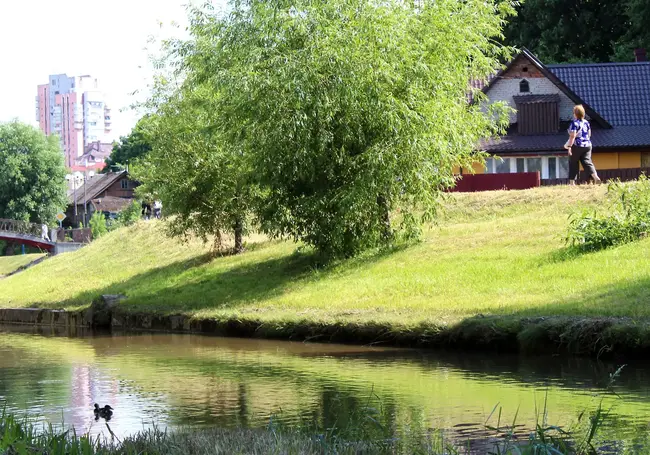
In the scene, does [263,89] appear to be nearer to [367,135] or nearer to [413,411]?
[367,135]

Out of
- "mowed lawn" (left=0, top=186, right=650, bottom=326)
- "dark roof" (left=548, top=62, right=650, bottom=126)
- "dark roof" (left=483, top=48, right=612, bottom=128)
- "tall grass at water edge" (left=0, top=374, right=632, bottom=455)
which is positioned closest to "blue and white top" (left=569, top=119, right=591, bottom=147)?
"mowed lawn" (left=0, top=186, right=650, bottom=326)

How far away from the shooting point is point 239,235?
3694 centimetres

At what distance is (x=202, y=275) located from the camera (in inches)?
1361

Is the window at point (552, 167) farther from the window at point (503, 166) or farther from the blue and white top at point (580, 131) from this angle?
the blue and white top at point (580, 131)

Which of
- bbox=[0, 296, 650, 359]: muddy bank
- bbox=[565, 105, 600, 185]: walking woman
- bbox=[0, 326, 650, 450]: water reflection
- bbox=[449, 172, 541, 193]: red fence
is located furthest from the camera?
bbox=[449, 172, 541, 193]: red fence

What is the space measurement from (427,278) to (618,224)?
4.65 metres

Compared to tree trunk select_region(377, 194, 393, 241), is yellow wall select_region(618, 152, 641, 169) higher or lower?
higher

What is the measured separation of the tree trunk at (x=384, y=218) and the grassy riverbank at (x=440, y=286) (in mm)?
635

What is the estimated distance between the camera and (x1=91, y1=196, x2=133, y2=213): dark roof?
445 feet

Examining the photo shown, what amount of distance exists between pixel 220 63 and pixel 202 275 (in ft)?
26.3

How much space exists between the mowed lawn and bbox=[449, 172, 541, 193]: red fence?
9.53ft

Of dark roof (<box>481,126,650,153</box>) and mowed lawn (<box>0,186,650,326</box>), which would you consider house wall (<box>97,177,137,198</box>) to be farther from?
mowed lawn (<box>0,186,650,326</box>)

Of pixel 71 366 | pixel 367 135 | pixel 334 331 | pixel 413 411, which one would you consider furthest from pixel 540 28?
pixel 413 411

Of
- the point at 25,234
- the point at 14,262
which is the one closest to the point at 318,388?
the point at 14,262
